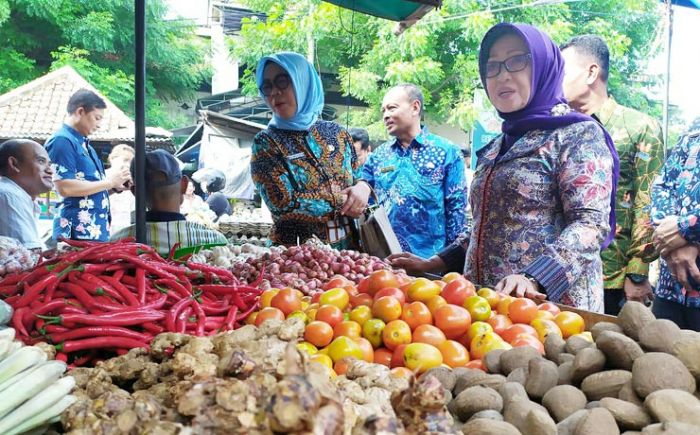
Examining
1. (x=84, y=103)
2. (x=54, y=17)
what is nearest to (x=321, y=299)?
(x=84, y=103)

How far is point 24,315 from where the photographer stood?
7.07 feet

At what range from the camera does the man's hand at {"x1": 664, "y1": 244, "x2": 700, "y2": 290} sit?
10.6 ft

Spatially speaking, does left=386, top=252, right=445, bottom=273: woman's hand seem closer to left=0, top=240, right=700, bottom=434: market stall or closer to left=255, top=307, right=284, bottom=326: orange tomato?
left=0, top=240, right=700, bottom=434: market stall

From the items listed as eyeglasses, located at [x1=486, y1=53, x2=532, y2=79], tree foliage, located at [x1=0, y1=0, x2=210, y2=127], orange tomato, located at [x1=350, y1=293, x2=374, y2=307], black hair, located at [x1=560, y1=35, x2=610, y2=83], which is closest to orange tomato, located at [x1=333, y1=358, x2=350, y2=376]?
orange tomato, located at [x1=350, y1=293, x2=374, y2=307]

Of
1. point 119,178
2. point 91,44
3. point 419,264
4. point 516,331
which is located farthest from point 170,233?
point 91,44

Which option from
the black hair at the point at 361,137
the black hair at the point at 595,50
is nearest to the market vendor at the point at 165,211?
the black hair at the point at 595,50

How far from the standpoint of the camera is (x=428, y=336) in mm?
2051

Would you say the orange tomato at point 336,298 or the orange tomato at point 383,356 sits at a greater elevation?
the orange tomato at point 336,298

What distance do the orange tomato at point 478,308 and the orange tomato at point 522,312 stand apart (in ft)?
0.34

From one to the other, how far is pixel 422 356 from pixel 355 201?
236cm

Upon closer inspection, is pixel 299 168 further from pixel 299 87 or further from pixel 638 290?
pixel 638 290

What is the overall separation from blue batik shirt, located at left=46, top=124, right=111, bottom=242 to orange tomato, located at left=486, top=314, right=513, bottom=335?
14.2 ft

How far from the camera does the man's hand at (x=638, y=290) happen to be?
3.96m

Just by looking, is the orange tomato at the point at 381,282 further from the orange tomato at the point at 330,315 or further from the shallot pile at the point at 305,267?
the shallot pile at the point at 305,267
